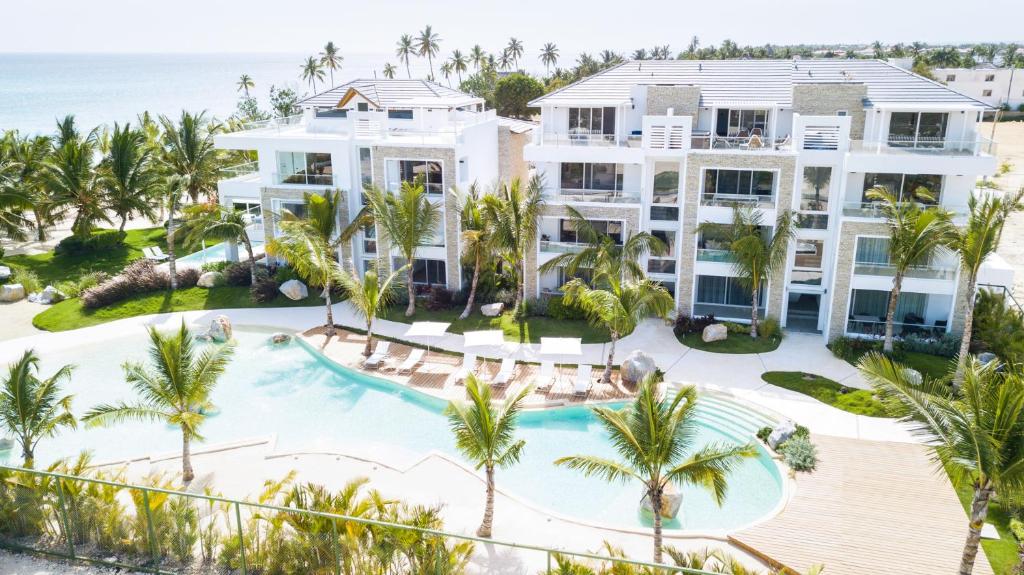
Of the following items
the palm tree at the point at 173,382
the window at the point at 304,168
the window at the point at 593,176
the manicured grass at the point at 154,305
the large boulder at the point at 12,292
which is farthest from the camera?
the large boulder at the point at 12,292

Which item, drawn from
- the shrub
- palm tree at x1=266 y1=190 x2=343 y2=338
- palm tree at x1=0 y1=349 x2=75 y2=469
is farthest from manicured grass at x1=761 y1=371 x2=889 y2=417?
the shrub

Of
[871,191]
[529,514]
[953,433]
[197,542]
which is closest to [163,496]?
[197,542]

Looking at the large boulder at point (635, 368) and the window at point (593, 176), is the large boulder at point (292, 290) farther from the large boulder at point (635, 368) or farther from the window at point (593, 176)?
the large boulder at point (635, 368)

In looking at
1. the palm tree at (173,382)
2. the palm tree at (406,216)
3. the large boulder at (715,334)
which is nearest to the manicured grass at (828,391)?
the large boulder at (715,334)

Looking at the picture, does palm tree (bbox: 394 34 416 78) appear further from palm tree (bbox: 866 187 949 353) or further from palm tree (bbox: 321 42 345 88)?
palm tree (bbox: 866 187 949 353)

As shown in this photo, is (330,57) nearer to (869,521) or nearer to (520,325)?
(520,325)

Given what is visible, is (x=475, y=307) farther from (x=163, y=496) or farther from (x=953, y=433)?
(x=953, y=433)
